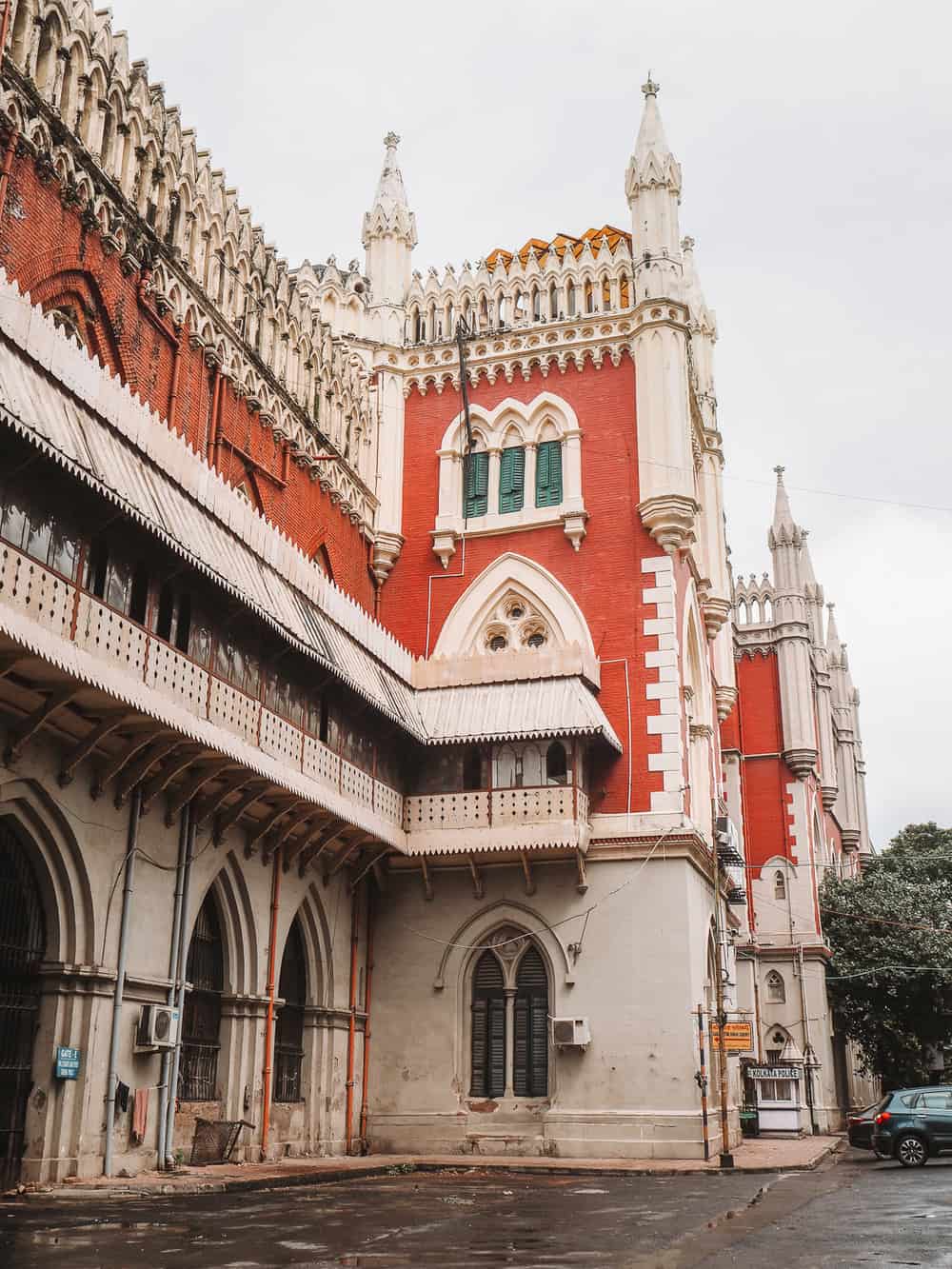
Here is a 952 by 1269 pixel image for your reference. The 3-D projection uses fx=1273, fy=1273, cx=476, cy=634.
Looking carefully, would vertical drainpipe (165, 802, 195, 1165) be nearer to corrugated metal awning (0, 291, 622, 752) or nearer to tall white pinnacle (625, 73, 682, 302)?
corrugated metal awning (0, 291, 622, 752)

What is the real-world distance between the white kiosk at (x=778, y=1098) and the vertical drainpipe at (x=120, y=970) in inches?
926

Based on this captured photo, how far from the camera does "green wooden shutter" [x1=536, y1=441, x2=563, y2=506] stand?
1135 inches

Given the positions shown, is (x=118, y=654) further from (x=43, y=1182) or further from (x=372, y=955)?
(x=372, y=955)

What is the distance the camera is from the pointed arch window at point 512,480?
29219mm

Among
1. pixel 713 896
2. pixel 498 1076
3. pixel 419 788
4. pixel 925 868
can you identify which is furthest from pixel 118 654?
pixel 925 868

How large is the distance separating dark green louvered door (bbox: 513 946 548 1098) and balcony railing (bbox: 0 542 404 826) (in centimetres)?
552

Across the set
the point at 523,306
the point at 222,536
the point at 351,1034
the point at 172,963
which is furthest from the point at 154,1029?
the point at 523,306

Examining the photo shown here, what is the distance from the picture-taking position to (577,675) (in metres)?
25.4

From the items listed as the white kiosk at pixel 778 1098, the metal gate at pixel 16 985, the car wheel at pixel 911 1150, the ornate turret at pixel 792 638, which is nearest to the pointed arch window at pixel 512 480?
the car wheel at pixel 911 1150

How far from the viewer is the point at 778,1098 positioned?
35281mm

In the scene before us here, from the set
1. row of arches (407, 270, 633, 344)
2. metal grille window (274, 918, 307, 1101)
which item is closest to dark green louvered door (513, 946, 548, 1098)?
metal grille window (274, 918, 307, 1101)

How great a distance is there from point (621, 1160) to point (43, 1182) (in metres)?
11.2

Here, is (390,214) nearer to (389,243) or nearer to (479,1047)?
(389,243)

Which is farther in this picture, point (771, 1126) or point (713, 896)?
point (771, 1126)
